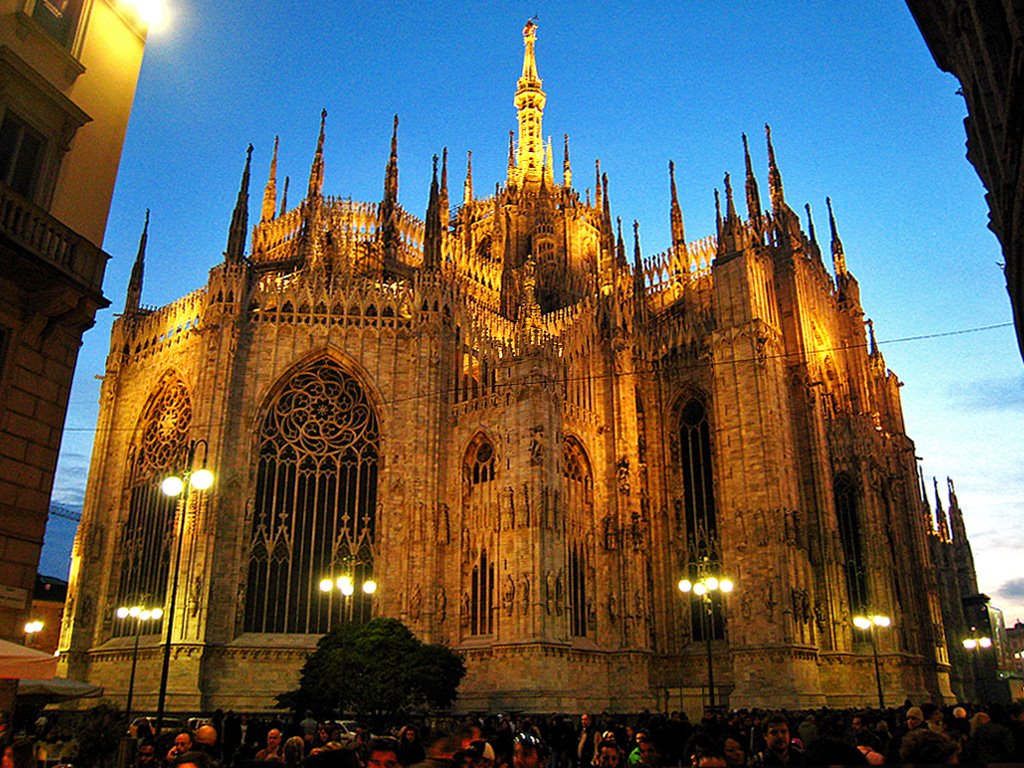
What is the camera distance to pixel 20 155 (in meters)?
13.6

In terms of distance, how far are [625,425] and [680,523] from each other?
5.26 meters

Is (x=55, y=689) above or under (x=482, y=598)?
under

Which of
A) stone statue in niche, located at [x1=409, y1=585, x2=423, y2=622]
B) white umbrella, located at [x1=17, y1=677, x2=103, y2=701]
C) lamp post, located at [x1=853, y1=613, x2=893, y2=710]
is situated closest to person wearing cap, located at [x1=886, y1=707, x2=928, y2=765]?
white umbrella, located at [x1=17, y1=677, x2=103, y2=701]

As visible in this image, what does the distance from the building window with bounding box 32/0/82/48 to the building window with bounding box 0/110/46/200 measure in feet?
5.71

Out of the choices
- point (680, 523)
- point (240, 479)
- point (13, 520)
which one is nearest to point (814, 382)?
point (680, 523)

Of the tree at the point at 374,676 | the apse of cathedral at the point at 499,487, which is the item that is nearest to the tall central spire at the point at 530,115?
the apse of cathedral at the point at 499,487

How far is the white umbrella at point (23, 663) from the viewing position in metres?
9.72

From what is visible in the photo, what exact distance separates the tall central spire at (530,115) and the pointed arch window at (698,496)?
26196 mm

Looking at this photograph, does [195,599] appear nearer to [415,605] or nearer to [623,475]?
[415,605]

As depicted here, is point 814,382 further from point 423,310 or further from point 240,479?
point 240,479

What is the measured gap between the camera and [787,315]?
4172cm

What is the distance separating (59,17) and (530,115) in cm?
5328

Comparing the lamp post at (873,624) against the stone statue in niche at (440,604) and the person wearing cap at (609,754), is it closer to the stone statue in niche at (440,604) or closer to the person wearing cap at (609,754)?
the stone statue in niche at (440,604)

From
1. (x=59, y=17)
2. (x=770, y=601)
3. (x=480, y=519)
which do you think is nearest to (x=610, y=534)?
(x=480, y=519)
